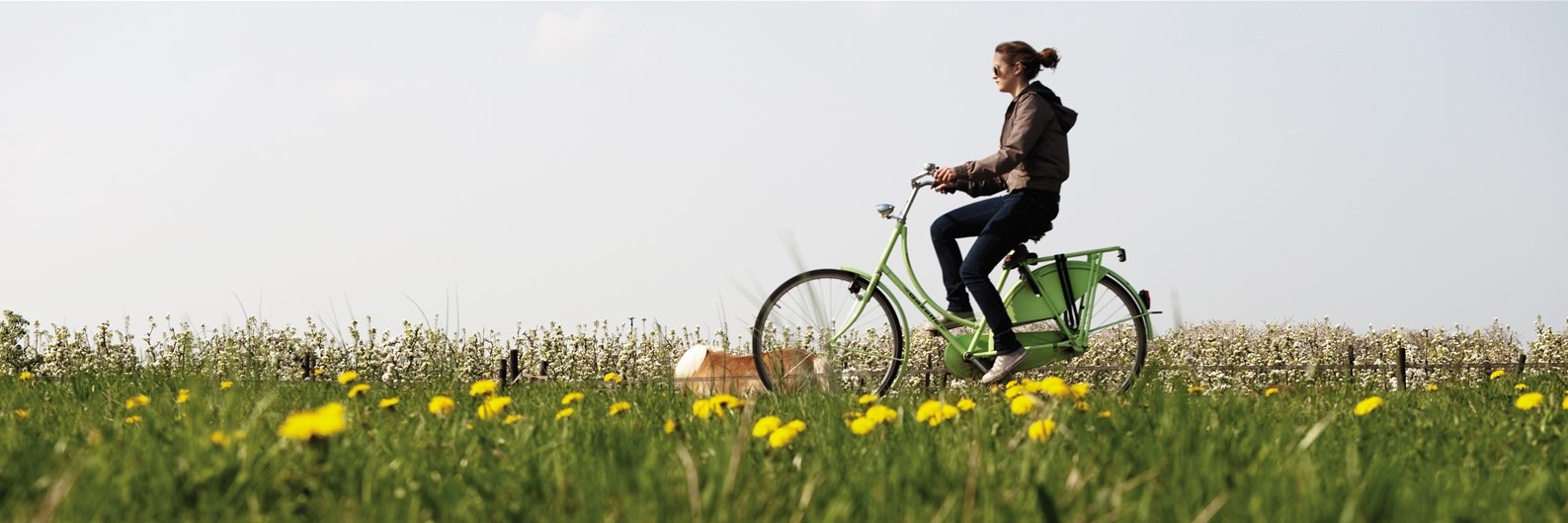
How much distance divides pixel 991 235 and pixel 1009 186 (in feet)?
0.86

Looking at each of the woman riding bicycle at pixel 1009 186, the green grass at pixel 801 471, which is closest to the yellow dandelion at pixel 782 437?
the green grass at pixel 801 471

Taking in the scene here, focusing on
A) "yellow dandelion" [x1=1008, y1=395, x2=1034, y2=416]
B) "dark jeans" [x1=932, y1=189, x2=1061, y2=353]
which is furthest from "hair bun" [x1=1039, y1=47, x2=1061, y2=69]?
"yellow dandelion" [x1=1008, y1=395, x2=1034, y2=416]

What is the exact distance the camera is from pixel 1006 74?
6.16 m

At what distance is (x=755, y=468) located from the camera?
9.07ft

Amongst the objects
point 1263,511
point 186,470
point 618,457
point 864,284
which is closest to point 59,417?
point 186,470

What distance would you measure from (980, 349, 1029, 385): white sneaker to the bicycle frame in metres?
0.13

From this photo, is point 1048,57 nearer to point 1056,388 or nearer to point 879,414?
point 1056,388

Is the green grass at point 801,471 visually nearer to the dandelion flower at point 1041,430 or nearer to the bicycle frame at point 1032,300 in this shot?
the dandelion flower at point 1041,430

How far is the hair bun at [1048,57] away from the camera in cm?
617

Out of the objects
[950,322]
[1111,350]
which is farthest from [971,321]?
[1111,350]

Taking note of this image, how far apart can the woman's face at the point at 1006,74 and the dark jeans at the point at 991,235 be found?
56 cm

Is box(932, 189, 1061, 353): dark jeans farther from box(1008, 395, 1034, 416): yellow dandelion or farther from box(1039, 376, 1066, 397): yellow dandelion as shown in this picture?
box(1008, 395, 1034, 416): yellow dandelion

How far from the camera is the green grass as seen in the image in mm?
2201

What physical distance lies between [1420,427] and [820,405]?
198 cm
